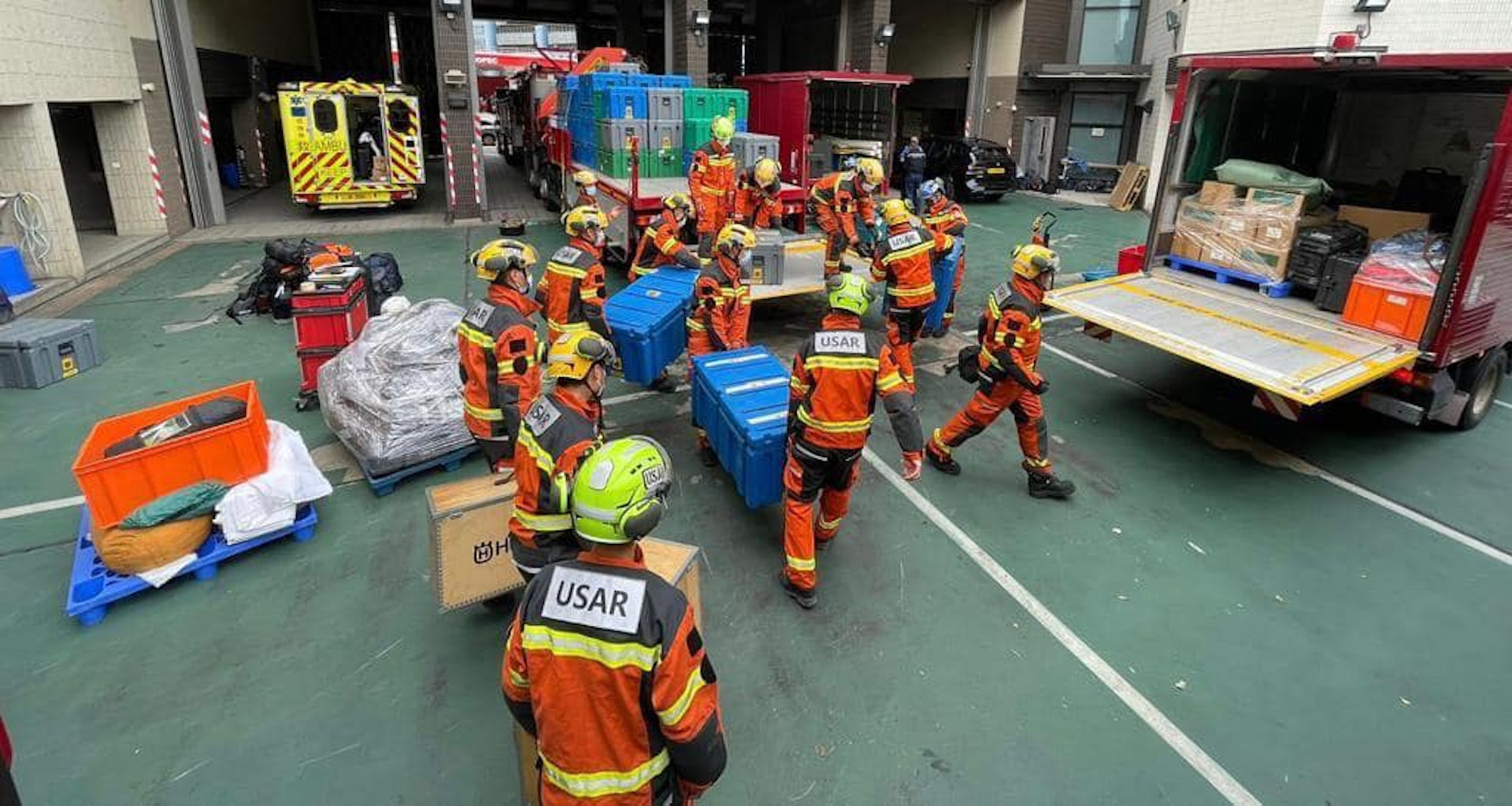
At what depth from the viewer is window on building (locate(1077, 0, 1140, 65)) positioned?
19547 millimetres

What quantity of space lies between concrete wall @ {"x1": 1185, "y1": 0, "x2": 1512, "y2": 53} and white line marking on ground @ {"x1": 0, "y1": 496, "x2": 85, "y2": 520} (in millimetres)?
16168

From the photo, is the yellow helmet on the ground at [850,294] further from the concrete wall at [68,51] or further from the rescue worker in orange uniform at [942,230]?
the concrete wall at [68,51]

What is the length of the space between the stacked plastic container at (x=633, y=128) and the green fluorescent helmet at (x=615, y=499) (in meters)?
9.92

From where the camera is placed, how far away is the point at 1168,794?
331cm

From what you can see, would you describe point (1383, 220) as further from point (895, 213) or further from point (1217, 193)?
point (895, 213)

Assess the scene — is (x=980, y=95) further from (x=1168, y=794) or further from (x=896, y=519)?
(x=1168, y=794)

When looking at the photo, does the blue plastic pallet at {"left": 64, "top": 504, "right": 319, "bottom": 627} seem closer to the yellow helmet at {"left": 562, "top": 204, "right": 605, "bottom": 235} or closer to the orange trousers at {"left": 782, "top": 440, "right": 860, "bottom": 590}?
the yellow helmet at {"left": 562, "top": 204, "right": 605, "bottom": 235}

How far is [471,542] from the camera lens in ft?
12.8


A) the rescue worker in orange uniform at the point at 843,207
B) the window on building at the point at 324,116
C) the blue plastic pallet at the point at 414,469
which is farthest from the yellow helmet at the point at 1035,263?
the window on building at the point at 324,116

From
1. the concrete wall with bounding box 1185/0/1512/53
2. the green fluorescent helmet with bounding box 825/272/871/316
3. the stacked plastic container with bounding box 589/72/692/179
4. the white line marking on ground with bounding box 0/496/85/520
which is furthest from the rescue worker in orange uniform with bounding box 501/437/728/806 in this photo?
the concrete wall with bounding box 1185/0/1512/53

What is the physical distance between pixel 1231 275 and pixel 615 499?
24.8ft

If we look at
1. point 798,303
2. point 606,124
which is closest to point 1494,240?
point 798,303

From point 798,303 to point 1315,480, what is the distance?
6175 mm

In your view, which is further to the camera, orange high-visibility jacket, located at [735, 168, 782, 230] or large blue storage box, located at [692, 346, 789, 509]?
orange high-visibility jacket, located at [735, 168, 782, 230]
